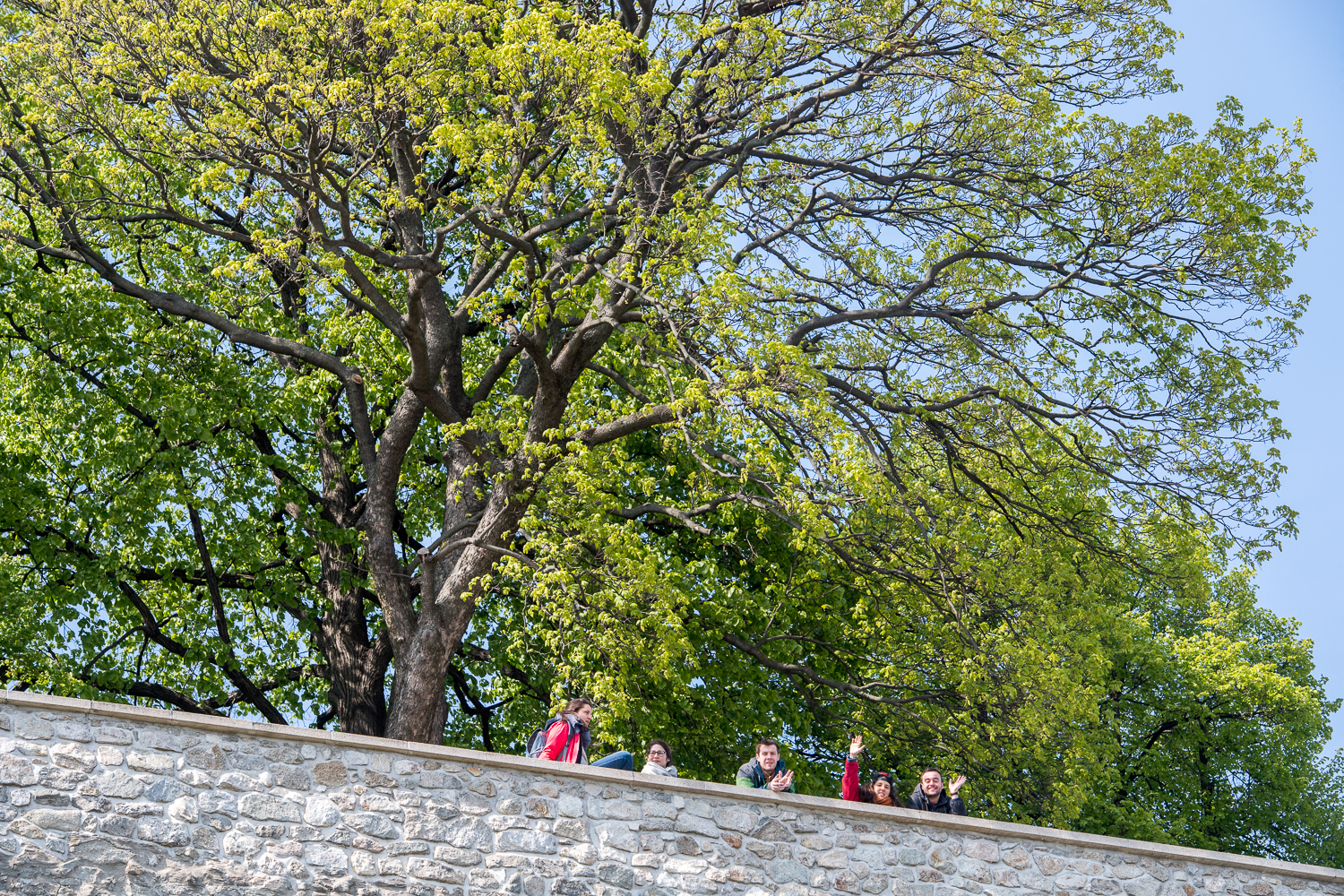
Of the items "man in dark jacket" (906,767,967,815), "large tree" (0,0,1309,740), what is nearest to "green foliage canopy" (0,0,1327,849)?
"large tree" (0,0,1309,740)

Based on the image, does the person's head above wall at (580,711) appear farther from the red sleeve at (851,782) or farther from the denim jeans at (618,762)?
the red sleeve at (851,782)

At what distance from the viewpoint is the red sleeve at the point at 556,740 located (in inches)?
363

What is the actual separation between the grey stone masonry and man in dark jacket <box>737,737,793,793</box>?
139 mm

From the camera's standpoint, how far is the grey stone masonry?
313 inches

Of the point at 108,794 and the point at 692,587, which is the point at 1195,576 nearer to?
the point at 692,587

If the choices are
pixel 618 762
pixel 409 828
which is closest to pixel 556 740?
pixel 618 762

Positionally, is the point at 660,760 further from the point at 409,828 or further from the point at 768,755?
the point at 409,828

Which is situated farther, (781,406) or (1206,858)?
(781,406)

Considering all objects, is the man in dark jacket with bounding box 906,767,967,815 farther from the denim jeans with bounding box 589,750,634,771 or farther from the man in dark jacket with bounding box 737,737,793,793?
the denim jeans with bounding box 589,750,634,771

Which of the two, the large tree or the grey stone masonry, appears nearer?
the grey stone masonry

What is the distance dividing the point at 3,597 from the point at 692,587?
7.13 meters

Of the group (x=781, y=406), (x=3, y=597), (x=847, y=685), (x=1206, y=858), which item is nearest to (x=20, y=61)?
(x=3, y=597)

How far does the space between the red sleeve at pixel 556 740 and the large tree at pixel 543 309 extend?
111 inches

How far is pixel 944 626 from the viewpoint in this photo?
1427cm
